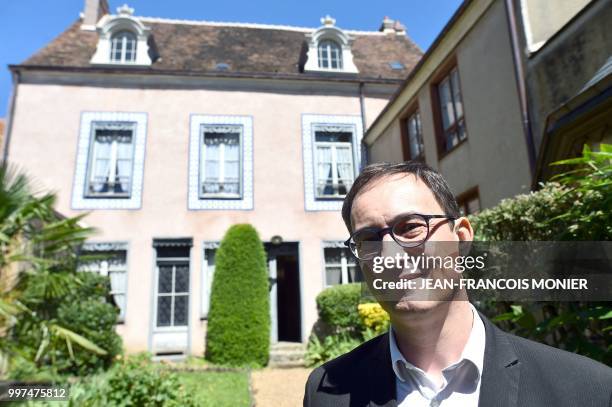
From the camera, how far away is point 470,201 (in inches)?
318

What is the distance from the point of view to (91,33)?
1441cm

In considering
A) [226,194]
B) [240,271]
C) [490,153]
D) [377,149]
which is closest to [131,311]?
[240,271]

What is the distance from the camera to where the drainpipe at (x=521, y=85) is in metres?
6.11

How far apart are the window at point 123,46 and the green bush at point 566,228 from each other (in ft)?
39.0

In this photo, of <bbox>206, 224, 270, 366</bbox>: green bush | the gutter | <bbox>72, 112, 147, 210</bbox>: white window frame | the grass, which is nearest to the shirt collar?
the grass

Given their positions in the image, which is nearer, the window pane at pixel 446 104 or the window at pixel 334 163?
the window pane at pixel 446 104

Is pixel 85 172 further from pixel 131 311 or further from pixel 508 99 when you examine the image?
pixel 508 99

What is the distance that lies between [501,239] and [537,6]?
4208 mm

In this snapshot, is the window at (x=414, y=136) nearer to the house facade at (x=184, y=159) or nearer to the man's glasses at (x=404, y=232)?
the house facade at (x=184, y=159)

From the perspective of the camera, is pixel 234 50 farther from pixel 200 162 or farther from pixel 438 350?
pixel 438 350

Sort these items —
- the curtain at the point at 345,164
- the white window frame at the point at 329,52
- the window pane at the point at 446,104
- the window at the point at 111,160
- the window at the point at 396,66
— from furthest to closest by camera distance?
the window at the point at 396,66 < the white window frame at the point at 329,52 < the curtain at the point at 345,164 < the window at the point at 111,160 < the window pane at the point at 446,104

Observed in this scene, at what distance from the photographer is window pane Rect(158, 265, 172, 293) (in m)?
11.0

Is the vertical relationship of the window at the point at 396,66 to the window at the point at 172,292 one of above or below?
above

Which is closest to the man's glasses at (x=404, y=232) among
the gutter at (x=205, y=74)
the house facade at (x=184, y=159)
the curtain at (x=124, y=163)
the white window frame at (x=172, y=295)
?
the house facade at (x=184, y=159)
